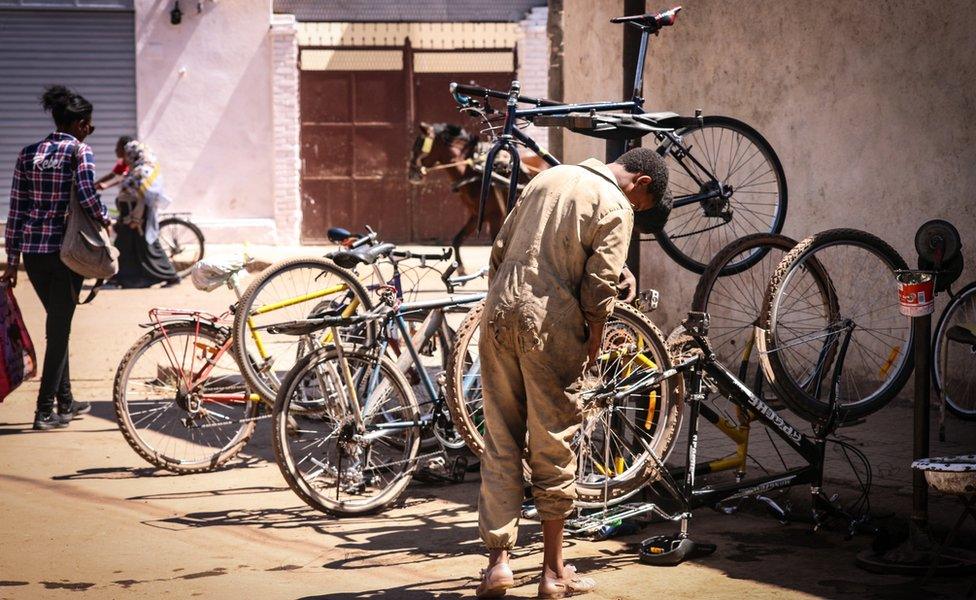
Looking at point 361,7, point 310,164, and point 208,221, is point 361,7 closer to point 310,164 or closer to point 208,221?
point 310,164

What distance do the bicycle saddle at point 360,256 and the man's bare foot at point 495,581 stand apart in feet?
8.79

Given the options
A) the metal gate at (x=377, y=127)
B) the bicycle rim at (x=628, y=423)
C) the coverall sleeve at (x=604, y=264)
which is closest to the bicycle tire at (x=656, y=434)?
the bicycle rim at (x=628, y=423)

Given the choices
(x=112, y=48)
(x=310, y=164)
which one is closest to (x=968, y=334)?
(x=310, y=164)

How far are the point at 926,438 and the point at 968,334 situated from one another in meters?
2.02

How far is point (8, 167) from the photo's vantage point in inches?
824

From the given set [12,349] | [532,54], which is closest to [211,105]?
[532,54]

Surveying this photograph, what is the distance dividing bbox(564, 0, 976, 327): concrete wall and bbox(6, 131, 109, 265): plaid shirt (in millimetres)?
4274

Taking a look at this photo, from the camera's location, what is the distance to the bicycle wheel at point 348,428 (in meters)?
6.41

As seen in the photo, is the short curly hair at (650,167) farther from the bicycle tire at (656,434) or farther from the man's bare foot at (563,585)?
the man's bare foot at (563,585)

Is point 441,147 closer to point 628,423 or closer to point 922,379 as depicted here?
point 628,423

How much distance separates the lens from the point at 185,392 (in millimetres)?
7520

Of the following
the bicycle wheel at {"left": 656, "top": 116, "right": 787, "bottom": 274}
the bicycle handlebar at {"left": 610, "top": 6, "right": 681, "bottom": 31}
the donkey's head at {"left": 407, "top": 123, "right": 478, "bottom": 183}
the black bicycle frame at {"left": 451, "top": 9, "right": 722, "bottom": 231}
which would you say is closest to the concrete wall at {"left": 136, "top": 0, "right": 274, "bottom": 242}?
the donkey's head at {"left": 407, "top": 123, "right": 478, "bottom": 183}

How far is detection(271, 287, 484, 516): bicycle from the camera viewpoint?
645 centimetres

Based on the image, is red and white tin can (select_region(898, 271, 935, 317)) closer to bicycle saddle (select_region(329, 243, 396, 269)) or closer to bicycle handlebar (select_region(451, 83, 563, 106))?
bicycle handlebar (select_region(451, 83, 563, 106))
